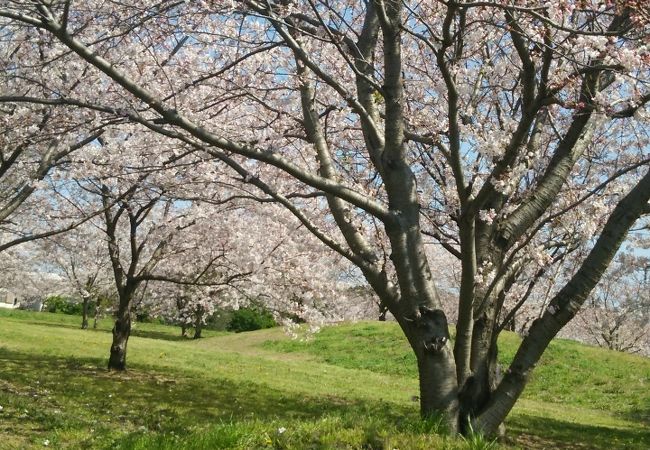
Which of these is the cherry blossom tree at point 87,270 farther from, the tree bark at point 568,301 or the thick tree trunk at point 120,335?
the tree bark at point 568,301

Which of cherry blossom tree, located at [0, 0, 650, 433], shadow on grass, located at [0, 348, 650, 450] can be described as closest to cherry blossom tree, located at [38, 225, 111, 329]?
shadow on grass, located at [0, 348, 650, 450]

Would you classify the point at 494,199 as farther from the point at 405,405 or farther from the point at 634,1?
the point at 405,405

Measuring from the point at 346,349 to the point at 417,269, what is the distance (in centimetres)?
1932

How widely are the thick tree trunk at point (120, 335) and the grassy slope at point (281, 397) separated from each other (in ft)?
1.42

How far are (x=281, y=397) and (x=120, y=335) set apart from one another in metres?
3.83

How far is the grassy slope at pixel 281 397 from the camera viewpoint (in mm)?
4914

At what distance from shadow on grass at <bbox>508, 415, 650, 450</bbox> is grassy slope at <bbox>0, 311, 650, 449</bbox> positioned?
45 millimetres

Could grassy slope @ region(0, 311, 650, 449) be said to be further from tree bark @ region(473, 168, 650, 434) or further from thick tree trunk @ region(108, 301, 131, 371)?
tree bark @ region(473, 168, 650, 434)

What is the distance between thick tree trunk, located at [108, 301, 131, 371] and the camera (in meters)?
13.1

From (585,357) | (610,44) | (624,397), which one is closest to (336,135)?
(610,44)

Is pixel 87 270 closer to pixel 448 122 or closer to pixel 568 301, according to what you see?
pixel 448 122

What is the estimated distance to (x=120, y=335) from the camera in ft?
43.4

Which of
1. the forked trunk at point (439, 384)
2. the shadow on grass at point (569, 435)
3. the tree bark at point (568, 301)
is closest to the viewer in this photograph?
the tree bark at point (568, 301)

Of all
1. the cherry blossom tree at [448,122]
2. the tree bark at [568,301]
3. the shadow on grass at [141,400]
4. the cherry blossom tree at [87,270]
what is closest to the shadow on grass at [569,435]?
the shadow on grass at [141,400]
